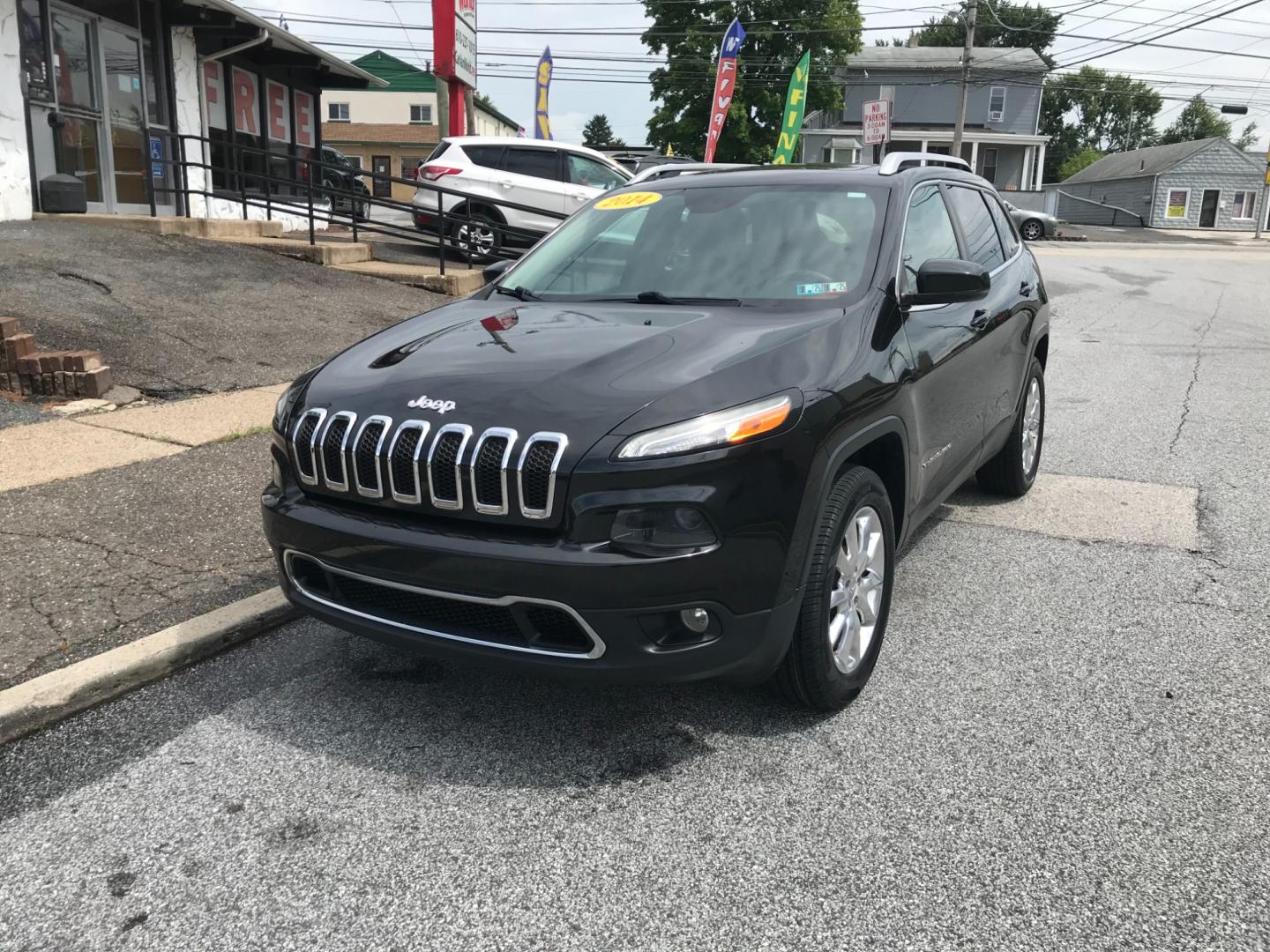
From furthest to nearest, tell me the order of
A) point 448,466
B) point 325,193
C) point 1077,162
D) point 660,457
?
point 1077,162, point 325,193, point 448,466, point 660,457

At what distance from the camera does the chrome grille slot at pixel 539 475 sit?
2.76 m

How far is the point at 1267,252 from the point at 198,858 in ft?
139

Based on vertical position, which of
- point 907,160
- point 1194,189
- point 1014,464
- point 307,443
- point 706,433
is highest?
point 1194,189

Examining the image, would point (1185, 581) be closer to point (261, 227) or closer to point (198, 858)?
point (198, 858)

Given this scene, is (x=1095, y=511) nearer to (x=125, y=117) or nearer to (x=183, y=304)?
(x=183, y=304)

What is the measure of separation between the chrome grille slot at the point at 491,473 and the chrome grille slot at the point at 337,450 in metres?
0.48

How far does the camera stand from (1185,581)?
4.57 meters

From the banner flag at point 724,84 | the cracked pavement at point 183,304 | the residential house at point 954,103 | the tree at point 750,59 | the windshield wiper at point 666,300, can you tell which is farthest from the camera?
the residential house at point 954,103

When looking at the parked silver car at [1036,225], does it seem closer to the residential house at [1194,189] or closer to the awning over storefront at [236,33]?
the awning over storefront at [236,33]

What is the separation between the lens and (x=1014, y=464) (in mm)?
5656

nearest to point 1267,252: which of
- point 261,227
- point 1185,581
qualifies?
point 261,227

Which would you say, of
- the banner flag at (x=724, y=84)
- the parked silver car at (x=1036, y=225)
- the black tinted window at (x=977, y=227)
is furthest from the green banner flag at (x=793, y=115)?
the black tinted window at (x=977, y=227)

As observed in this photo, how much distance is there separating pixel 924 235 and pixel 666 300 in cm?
120

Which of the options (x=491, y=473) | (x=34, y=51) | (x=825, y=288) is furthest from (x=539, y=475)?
(x=34, y=51)
